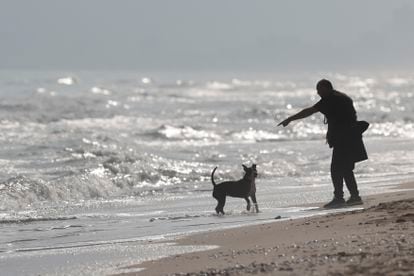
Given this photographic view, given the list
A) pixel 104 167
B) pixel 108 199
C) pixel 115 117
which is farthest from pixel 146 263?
pixel 115 117

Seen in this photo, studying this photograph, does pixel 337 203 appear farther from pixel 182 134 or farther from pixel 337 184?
pixel 182 134

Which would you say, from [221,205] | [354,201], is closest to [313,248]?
[354,201]

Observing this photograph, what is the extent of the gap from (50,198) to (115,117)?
77.7 feet

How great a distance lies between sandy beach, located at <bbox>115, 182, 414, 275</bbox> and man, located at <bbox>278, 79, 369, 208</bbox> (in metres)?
1.48

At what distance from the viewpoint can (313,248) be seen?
704cm

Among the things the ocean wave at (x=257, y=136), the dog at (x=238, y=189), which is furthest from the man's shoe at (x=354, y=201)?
the ocean wave at (x=257, y=136)

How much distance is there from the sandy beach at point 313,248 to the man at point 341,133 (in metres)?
1.48

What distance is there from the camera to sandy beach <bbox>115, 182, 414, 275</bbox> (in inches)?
244

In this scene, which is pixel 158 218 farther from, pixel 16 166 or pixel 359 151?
Answer: pixel 16 166

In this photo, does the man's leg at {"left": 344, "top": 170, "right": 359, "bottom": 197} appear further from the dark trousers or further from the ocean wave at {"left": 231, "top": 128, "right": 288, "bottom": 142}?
the ocean wave at {"left": 231, "top": 128, "right": 288, "bottom": 142}

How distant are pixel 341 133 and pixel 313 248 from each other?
13.0 ft

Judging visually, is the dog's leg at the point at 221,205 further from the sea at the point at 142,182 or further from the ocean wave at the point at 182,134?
the ocean wave at the point at 182,134

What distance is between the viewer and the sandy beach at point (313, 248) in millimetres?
6191

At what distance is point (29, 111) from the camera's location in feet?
125
